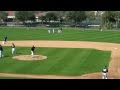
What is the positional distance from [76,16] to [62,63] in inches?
2300

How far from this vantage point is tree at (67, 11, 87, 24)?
269 feet

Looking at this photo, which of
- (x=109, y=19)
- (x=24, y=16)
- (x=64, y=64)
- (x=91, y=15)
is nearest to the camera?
(x=64, y=64)

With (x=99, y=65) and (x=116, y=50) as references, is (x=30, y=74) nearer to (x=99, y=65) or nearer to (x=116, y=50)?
(x=99, y=65)

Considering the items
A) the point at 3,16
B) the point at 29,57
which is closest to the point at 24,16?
the point at 3,16

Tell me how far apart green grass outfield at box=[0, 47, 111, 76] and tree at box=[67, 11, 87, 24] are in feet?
162

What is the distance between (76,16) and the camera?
83062 mm

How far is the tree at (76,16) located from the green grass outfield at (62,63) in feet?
162

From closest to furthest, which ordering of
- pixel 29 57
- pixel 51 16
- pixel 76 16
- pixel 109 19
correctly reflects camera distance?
1. pixel 29 57
2. pixel 109 19
3. pixel 76 16
4. pixel 51 16

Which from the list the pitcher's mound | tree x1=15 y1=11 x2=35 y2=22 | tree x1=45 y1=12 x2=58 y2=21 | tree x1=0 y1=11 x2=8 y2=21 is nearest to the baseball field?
the pitcher's mound

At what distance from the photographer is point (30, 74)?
21.6m

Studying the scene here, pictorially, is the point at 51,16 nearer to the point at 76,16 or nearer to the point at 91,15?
→ the point at 76,16

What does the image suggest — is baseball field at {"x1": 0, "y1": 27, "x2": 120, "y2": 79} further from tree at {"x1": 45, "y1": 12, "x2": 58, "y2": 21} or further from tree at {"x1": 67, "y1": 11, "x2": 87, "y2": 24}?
tree at {"x1": 45, "y1": 12, "x2": 58, "y2": 21}
